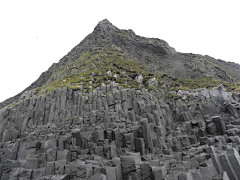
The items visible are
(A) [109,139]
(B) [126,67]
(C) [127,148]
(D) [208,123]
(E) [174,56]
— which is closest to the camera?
(C) [127,148]

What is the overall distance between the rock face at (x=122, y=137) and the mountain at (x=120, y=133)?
0.16 ft

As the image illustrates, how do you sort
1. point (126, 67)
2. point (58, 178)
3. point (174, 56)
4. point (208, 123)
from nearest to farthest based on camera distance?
point (58, 178) < point (208, 123) < point (126, 67) < point (174, 56)

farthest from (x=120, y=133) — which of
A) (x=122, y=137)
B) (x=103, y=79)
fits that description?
(x=103, y=79)

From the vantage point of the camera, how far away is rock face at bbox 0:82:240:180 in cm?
776

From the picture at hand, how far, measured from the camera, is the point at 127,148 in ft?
41.3

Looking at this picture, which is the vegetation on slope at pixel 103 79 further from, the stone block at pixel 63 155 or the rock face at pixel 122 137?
the stone block at pixel 63 155

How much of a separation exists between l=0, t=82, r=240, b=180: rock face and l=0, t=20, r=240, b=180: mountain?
0.16ft

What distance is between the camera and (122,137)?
1355cm

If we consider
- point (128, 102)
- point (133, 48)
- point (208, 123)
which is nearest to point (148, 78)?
point (128, 102)

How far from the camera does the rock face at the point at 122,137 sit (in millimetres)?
Result: 7762

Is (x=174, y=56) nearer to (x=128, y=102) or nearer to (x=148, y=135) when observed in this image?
(x=128, y=102)

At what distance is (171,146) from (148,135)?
3.35 meters

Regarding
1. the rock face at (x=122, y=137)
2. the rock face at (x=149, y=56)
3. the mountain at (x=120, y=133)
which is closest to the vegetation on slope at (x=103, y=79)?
the mountain at (x=120, y=133)

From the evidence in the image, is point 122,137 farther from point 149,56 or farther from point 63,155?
point 149,56
